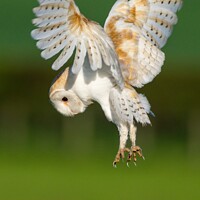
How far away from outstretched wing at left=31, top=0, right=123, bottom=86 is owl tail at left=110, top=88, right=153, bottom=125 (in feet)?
0.63

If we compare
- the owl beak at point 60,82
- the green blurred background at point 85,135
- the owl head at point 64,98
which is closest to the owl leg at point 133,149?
the owl head at point 64,98

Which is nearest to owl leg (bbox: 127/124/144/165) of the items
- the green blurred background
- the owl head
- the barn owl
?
the barn owl

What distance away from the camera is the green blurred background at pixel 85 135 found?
26797 millimetres

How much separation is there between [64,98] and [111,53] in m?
0.54

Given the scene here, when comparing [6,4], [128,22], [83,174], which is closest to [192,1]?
[6,4]

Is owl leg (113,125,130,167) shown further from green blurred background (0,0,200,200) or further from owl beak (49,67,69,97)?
green blurred background (0,0,200,200)

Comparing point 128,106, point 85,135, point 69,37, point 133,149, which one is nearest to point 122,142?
point 133,149

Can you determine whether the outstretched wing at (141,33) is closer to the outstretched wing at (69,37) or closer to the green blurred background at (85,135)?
the outstretched wing at (69,37)

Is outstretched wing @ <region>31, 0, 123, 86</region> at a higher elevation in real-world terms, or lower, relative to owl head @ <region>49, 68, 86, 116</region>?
higher

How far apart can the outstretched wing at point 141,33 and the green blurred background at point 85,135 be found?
643 inches

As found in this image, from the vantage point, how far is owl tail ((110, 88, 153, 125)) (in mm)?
7855

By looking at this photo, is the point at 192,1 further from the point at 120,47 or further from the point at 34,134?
the point at 120,47

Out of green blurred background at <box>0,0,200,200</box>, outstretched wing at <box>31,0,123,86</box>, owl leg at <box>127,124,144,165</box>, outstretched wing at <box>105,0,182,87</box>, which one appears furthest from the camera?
green blurred background at <box>0,0,200,200</box>

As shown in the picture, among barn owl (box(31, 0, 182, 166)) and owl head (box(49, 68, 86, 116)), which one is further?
owl head (box(49, 68, 86, 116))
